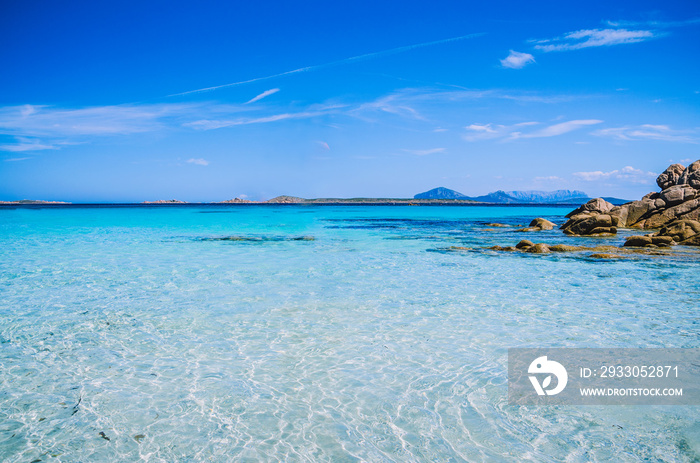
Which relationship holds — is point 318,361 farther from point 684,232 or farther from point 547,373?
point 684,232

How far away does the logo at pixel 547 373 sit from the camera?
645 centimetres

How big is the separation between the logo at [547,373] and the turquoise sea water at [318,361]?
1.61 feet

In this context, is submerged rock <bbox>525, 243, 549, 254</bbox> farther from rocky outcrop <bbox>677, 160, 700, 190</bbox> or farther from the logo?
rocky outcrop <bbox>677, 160, 700, 190</bbox>

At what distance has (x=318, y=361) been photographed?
7402 millimetres

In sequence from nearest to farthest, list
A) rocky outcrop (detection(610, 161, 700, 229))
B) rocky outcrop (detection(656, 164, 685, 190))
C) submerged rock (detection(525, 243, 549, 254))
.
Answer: submerged rock (detection(525, 243, 549, 254)) < rocky outcrop (detection(610, 161, 700, 229)) < rocky outcrop (detection(656, 164, 685, 190))

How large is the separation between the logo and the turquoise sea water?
0.49m

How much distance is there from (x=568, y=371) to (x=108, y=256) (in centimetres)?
2056

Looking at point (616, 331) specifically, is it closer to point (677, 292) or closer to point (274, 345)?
point (677, 292)

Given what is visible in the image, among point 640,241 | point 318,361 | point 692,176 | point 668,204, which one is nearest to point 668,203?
point 668,204

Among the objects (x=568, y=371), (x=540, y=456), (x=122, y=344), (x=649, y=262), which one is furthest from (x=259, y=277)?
(x=649, y=262)

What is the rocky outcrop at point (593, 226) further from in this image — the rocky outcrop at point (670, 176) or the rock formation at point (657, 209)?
the rocky outcrop at point (670, 176)

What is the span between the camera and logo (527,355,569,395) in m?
6.45

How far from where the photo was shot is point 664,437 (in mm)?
5105

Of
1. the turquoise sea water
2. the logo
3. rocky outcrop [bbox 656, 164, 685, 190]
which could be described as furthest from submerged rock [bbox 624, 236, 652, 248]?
the logo
